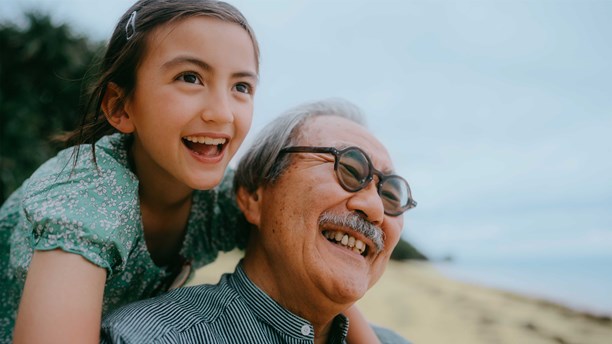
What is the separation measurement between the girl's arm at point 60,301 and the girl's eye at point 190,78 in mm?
810

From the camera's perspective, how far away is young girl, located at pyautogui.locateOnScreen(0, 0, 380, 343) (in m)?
1.79

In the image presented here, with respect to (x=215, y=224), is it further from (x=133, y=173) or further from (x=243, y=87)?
(x=243, y=87)

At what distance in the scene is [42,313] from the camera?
66.7 inches

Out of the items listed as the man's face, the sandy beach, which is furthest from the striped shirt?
the sandy beach

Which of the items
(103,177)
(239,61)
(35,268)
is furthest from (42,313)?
(239,61)

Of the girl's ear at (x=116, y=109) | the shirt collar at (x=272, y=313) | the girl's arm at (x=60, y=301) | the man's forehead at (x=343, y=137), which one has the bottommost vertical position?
the girl's arm at (x=60, y=301)

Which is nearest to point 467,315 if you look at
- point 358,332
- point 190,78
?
point 358,332

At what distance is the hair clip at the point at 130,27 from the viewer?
2268 millimetres

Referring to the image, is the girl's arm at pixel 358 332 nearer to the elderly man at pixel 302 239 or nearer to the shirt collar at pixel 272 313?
the elderly man at pixel 302 239

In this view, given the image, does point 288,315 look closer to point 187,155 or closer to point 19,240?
point 187,155

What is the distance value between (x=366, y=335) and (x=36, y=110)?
423 cm

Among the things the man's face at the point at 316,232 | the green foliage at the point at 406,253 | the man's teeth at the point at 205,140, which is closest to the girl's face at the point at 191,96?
the man's teeth at the point at 205,140

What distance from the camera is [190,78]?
2.17 meters

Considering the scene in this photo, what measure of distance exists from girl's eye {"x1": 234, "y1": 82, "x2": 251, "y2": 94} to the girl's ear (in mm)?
498
